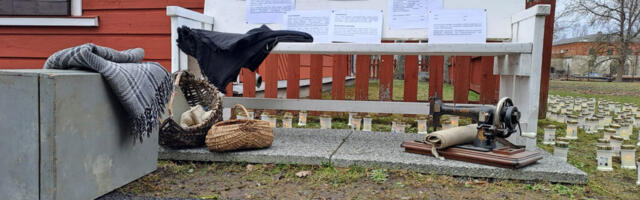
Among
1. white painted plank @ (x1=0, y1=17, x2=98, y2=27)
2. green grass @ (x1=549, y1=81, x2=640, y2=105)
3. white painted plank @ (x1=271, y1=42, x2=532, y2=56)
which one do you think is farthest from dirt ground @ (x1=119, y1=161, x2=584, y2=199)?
green grass @ (x1=549, y1=81, x2=640, y2=105)

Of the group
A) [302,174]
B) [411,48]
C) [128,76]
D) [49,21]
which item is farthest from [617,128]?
[49,21]

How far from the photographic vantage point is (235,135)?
2.60 m

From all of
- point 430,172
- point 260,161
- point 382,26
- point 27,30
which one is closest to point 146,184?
point 260,161

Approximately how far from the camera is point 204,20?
369cm

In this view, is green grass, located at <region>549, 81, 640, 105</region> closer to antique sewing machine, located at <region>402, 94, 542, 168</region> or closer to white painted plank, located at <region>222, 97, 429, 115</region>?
white painted plank, located at <region>222, 97, 429, 115</region>

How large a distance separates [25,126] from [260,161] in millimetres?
1295

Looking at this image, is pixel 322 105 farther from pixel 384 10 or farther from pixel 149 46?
pixel 149 46

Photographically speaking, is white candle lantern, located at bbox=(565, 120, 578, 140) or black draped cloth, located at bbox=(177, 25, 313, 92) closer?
black draped cloth, located at bbox=(177, 25, 313, 92)

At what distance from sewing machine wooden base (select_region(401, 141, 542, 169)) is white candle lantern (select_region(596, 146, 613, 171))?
0.50 m

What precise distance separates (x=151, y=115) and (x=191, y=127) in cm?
66

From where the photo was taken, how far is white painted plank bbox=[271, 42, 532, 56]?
2.84m

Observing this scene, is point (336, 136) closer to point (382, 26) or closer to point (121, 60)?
point (382, 26)

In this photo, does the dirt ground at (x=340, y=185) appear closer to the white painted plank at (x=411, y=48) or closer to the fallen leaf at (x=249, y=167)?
the fallen leaf at (x=249, y=167)

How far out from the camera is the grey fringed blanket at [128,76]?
1.85 meters
